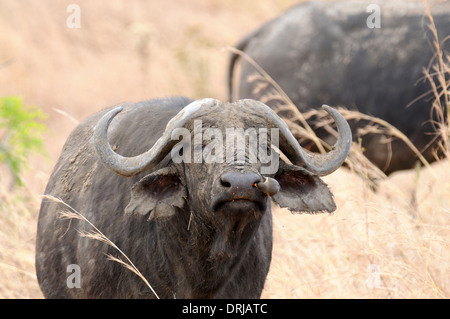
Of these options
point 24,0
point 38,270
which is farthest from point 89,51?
point 38,270

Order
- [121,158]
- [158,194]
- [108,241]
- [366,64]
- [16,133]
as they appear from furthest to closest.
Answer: [366,64] < [16,133] < [108,241] < [158,194] < [121,158]

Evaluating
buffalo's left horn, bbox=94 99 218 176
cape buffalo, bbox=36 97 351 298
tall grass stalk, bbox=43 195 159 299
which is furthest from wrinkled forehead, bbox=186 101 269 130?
tall grass stalk, bbox=43 195 159 299

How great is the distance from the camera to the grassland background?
5477mm

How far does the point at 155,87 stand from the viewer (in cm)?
1539

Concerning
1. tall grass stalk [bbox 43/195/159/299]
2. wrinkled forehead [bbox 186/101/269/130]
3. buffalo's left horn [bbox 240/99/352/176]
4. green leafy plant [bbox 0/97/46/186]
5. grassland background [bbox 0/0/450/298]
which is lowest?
grassland background [bbox 0/0/450/298]

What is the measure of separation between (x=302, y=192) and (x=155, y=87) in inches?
459

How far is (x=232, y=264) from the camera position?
421 cm

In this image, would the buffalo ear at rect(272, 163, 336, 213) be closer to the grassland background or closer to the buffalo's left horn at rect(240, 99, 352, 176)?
the buffalo's left horn at rect(240, 99, 352, 176)

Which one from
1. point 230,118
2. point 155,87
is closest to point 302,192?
point 230,118

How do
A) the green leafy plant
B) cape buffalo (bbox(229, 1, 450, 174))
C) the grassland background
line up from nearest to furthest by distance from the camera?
1. the grassland background
2. the green leafy plant
3. cape buffalo (bbox(229, 1, 450, 174))

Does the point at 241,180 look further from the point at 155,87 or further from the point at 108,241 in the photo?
the point at 155,87

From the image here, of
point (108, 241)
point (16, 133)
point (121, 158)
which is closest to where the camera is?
point (121, 158)

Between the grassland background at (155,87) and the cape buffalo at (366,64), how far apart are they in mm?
605
